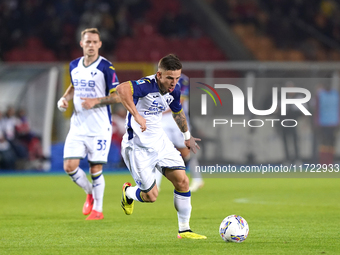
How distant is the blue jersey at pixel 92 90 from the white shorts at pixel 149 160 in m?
1.55

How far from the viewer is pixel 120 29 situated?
21.6 meters

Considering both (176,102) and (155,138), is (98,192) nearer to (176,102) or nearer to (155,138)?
(155,138)

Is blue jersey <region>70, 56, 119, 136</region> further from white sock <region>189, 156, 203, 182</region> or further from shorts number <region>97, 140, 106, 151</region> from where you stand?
white sock <region>189, 156, 203, 182</region>

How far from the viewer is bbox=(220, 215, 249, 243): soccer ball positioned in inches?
217

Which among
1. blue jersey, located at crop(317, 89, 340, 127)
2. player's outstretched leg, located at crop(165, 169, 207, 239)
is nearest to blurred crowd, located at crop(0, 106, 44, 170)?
blue jersey, located at crop(317, 89, 340, 127)

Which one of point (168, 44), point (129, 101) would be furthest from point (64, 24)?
point (129, 101)

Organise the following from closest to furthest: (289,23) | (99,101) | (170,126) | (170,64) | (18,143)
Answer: (170,64)
(99,101)
(170,126)
(18,143)
(289,23)

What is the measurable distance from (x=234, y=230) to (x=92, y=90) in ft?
9.65

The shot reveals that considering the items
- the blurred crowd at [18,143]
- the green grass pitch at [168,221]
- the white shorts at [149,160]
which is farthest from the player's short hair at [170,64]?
the blurred crowd at [18,143]

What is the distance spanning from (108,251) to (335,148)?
1187 centimetres

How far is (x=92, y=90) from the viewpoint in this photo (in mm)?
7551

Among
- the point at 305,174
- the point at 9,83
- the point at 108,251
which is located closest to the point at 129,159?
the point at 108,251

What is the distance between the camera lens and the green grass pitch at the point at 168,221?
537cm

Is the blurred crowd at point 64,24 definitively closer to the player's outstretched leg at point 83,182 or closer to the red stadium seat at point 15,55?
the red stadium seat at point 15,55
